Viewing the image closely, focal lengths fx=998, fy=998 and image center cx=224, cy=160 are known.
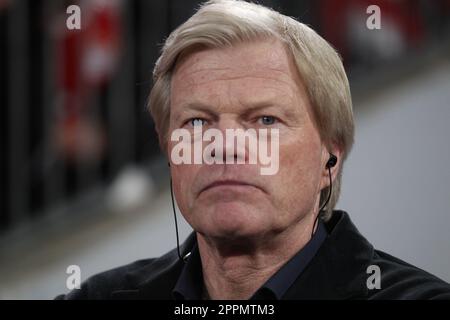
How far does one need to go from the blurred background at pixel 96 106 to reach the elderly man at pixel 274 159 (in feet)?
1.71

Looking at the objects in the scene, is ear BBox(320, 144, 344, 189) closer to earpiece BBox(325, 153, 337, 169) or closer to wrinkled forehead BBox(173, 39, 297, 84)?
earpiece BBox(325, 153, 337, 169)

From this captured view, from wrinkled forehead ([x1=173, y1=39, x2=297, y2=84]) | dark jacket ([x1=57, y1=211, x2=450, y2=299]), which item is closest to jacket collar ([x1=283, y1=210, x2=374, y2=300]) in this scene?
dark jacket ([x1=57, y1=211, x2=450, y2=299])

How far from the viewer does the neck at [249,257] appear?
1.19m

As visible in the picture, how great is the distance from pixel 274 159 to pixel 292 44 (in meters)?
0.13

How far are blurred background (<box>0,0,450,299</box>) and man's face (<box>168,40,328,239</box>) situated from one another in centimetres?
56

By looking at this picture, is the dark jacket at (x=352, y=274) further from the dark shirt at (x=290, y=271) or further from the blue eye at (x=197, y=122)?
the blue eye at (x=197, y=122)

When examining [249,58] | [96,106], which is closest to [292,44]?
[249,58]

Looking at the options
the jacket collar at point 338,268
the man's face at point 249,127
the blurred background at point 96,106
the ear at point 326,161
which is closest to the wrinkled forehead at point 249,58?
the man's face at point 249,127

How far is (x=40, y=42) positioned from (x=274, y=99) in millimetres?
1023

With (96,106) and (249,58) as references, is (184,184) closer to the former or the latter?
(249,58)

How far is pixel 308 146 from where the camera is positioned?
1.17 m

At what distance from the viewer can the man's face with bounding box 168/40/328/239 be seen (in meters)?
1.14

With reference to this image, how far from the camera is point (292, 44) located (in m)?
1.14
